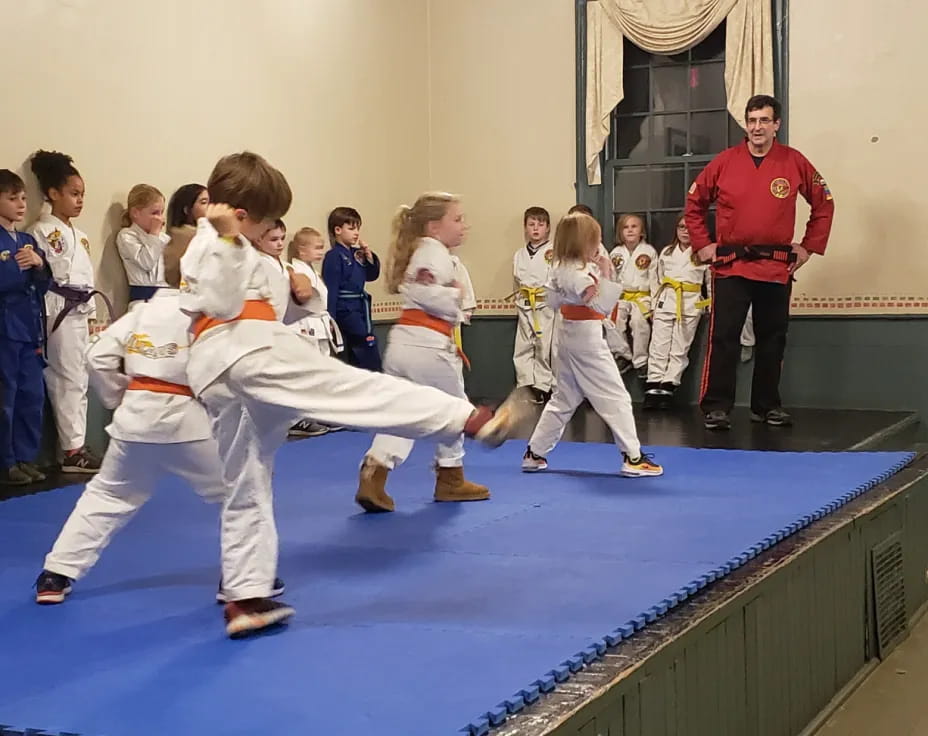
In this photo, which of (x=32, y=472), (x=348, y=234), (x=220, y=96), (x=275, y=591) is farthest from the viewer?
(x=348, y=234)

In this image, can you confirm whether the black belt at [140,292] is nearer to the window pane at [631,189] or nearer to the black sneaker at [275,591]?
the black sneaker at [275,591]

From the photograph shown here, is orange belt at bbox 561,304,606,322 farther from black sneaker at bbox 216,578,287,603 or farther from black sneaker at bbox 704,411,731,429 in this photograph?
black sneaker at bbox 216,578,287,603

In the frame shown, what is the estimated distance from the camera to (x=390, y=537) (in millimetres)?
3604

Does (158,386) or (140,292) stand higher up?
(140,292)

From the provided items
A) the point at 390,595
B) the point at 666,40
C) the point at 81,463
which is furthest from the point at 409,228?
the point at 666,40

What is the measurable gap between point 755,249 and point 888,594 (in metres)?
2.46

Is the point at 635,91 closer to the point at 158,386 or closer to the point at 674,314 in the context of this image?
the point at 674,314

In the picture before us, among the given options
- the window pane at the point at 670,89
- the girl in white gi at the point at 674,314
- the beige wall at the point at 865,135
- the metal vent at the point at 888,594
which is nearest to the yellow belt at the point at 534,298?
the girl in white gi at the point at 674,314

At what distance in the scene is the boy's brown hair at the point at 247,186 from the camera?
2.68m

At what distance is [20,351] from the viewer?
4969 mm

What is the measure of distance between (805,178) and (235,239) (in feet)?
14.3

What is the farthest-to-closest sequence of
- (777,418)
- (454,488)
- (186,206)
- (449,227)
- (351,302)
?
(351,302) < (777,418) < (454,488) < (449,227) < (186,206)

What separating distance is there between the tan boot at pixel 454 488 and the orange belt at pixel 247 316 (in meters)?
1.59

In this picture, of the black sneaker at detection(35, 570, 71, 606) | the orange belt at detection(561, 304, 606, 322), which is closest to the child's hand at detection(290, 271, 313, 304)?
the black sneaker at detection(35, 570, 71, 606)
